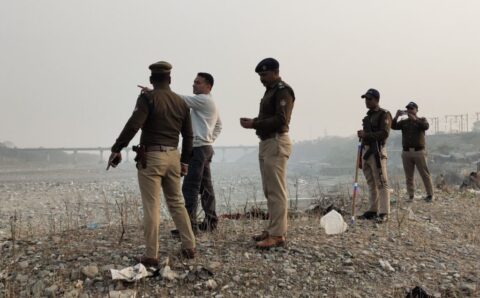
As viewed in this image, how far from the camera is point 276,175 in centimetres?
451

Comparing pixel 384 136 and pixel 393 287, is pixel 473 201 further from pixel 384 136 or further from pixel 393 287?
pixel 393 287

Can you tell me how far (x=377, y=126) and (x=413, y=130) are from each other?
9.19ft

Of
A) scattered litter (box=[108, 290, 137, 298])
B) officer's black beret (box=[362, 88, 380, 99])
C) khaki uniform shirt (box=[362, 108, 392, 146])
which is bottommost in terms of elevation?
scattered litter (box=[108, 290, 137, 298])

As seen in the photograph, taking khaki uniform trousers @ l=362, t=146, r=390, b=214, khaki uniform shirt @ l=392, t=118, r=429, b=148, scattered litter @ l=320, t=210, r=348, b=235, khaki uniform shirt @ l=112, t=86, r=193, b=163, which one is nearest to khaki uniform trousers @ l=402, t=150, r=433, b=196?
khaki uniform shirt @ l=392, t=118, r=429, b=148

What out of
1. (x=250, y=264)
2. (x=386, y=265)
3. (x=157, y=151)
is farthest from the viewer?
(x=386, y=265)

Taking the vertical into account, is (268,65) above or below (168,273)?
above

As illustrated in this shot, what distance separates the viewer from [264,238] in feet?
15.9

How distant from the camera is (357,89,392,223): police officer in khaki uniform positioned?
6.55 metres

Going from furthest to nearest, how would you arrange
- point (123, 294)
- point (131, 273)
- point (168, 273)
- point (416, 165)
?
point (416, 165) < point (168, 273) < point (131, 273) < point (123, 294)

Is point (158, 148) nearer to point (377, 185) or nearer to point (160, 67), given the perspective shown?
point (160, 67)

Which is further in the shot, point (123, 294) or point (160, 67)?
point (160, 67)

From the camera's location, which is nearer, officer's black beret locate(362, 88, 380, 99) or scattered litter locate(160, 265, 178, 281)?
scattered litter locate(160, 265, 178, 281)

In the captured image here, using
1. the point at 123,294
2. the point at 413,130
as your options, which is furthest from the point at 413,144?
the point at 123,294

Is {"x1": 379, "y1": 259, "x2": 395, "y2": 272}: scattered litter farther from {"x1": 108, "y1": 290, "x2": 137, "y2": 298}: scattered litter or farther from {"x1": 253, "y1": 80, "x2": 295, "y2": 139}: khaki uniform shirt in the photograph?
{"x1": 108, "y1": 290, "x2": 137, "y2": 298}: scattered litter
